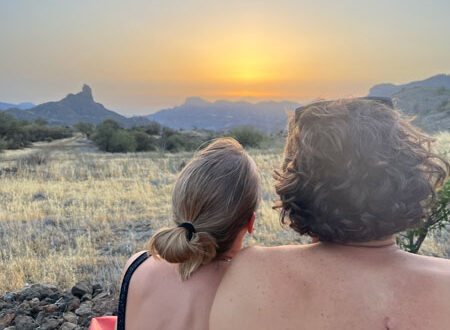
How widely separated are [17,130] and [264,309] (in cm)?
3202

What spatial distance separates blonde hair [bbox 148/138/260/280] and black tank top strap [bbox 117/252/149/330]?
0.17 metres

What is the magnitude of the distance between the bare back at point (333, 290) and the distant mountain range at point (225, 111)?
0.73 meters

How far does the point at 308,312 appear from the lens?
3.99 ft

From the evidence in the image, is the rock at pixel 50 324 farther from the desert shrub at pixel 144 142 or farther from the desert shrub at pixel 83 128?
the desert shrub at pixel 83 128

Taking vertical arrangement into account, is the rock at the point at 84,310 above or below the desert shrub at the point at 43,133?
above

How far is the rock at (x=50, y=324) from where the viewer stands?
118 inches

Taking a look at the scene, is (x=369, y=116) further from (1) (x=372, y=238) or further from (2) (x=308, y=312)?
(2) (x=308, y=312)

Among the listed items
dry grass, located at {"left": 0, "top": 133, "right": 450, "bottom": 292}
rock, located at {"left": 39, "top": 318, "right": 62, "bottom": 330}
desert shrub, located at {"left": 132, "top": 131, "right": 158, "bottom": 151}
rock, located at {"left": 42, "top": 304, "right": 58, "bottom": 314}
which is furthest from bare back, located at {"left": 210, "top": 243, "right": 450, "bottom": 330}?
desert shrub, located at {"left": 132, "top": 131, "right": 158, "bottom": 151}

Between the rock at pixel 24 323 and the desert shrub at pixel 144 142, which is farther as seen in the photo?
the desert shrub at pixel 144 142

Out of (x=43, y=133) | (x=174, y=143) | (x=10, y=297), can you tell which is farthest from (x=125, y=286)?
(x=43, y=133)

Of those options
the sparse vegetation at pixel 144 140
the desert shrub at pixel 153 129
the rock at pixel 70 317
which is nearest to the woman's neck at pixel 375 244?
the rock at pixel 70 317

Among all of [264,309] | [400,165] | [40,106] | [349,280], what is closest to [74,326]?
[264,309]

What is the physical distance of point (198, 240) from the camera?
1.55 meters

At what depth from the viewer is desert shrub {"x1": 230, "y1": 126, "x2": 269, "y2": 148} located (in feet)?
93.8
